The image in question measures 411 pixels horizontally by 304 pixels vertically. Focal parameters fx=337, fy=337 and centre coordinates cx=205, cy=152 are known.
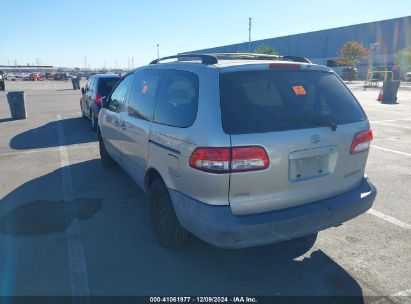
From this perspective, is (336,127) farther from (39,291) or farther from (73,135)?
(73,135)

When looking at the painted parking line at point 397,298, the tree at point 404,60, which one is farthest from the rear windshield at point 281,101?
the tree at point 404,60

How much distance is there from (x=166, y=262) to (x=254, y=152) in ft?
5.00

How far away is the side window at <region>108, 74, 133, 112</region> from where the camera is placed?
15.6 feet

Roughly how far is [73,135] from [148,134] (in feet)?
23.0

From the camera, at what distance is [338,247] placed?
142 inches

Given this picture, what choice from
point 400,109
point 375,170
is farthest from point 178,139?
point 400,109

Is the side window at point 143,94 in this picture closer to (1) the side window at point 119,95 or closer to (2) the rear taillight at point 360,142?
(1) the side window at point 119,95

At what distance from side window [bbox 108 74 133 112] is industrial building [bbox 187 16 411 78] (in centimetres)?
6027

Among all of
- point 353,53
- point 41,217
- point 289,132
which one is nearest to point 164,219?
point 289,132

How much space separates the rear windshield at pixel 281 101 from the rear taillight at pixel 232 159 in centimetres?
16

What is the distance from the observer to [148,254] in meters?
3.50

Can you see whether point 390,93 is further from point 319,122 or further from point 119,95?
point 319,122

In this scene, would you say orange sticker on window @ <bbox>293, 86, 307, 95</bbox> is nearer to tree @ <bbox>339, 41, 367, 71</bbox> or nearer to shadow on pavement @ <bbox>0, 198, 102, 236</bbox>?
shadow on pavement @ <bbox>0, 198, 102, 236</bbox>

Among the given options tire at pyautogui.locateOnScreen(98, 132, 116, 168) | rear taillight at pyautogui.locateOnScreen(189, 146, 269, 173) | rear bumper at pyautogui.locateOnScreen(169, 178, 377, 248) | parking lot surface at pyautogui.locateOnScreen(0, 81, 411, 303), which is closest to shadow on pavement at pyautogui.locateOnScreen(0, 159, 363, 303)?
parking lot surface at pyautogui.locateOnScreen(0, 81, 411, 303)
